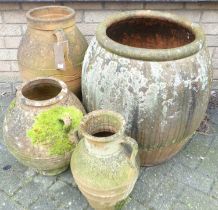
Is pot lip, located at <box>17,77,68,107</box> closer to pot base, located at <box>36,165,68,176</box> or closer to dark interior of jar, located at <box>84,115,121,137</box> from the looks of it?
dark interior of jar, located at <box>84,115,121,137</box>

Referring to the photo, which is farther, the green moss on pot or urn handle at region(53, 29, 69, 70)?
urn handle at region(53, 29, 69, 70)

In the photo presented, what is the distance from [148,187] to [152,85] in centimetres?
89

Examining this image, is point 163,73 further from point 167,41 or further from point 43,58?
point 43,58

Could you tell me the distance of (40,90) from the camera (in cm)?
254

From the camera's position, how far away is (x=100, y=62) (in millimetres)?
2217

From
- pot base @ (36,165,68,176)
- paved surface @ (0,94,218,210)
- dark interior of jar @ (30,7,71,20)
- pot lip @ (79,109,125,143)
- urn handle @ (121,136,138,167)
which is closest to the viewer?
pot lip @ (79,109,125,143)

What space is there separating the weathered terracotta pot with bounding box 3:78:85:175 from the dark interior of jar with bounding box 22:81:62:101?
0.02 m

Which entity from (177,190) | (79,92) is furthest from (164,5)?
(177,190)

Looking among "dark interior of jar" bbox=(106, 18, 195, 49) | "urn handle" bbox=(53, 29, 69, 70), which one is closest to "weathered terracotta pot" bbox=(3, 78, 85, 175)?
"urn handle" bbox=(53, 29, 69, 70)

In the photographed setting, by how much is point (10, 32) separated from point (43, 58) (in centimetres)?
83

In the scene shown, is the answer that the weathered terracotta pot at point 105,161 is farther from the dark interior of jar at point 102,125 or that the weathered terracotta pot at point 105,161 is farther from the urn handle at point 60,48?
the urn handle at point 60,48

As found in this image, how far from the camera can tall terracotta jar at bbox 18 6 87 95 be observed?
102 inches

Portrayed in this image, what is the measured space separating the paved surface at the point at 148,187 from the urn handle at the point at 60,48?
0.88m

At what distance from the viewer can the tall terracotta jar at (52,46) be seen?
2590mm
